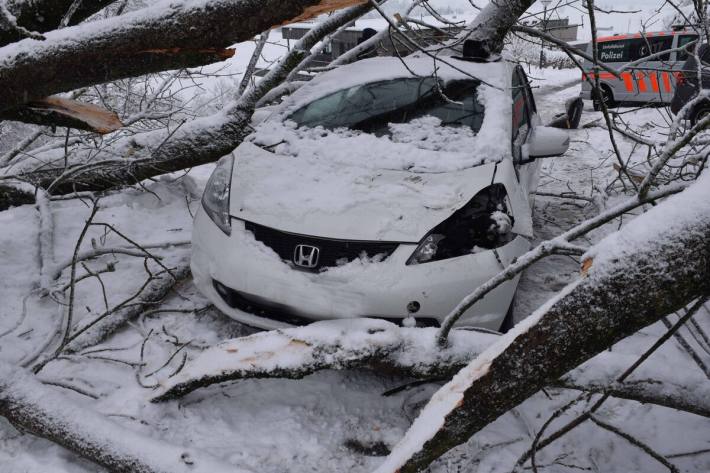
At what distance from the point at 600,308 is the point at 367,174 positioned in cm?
169

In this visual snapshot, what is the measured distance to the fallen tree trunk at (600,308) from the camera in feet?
4.38

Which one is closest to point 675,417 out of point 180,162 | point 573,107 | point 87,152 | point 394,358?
point 394,358

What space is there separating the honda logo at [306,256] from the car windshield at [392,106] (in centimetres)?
105

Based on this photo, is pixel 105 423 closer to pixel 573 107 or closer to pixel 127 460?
pixel 127 460

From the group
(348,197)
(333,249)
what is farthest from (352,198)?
(333,249)

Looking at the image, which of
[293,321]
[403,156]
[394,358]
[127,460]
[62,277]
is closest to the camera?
[127,460]

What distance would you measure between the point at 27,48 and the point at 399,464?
6.40 feet

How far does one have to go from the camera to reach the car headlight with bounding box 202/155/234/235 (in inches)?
113

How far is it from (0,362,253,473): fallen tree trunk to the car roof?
2.27 meters

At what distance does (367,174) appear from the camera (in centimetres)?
290

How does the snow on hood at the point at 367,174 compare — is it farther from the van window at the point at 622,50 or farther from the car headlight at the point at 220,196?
the van window at the point at 622,50

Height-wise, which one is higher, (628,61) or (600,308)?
(600,308)

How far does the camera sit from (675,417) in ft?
7.86

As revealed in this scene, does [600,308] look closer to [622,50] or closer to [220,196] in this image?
[220,196]
